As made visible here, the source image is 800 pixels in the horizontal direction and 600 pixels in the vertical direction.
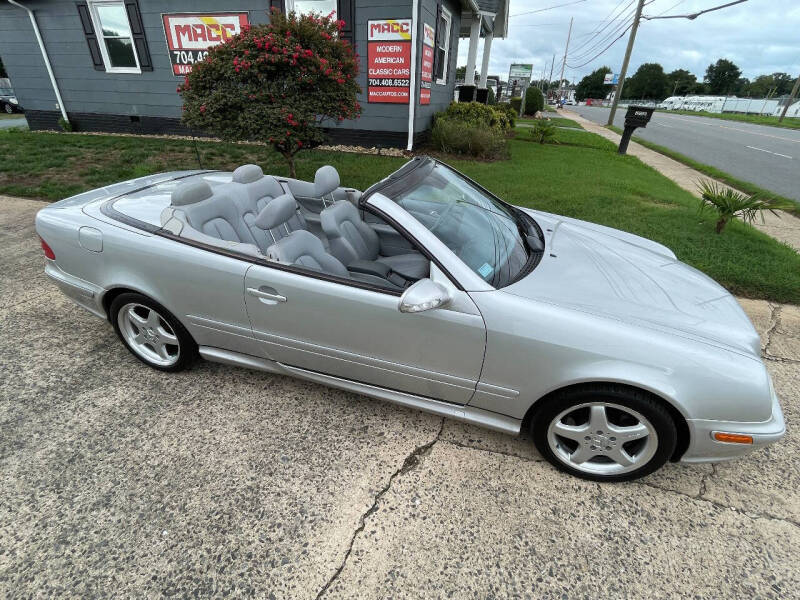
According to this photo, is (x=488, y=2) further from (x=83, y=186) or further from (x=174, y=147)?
(x=83, y=186)

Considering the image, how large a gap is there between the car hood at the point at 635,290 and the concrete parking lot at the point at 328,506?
2.67 feet

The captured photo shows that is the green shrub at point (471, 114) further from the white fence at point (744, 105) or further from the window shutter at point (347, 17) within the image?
the white fence at point (744, 105)

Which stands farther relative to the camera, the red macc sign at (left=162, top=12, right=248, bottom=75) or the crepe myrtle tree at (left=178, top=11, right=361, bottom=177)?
the red macc sign at (left=162, top=12, right=248, bottom=75)

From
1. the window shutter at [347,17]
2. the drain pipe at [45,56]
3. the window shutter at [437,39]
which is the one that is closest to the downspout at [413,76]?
→ the window shutter at [347,17]

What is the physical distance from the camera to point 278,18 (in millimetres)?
5117

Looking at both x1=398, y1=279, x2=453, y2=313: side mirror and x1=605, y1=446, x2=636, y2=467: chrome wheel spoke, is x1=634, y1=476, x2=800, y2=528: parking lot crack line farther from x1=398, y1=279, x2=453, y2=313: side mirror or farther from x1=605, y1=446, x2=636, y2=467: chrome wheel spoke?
x1=398, y1=279, x2=453, y2=313: side mirror

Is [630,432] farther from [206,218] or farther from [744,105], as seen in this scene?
[744,105]

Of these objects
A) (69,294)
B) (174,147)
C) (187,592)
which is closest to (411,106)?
(174,147)

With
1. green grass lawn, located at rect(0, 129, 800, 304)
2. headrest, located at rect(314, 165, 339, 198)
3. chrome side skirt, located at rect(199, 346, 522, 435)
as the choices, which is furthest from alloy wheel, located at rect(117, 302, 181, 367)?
green grass lawn, located at rect(0, 129, 800, 304)

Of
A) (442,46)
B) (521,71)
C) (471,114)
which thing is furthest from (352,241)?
(521,71)

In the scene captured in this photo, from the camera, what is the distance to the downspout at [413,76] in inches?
326

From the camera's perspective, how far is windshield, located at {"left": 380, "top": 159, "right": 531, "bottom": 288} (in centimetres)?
216

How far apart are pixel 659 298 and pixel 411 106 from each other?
8.22 metres

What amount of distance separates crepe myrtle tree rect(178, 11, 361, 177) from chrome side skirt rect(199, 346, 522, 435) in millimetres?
3493
